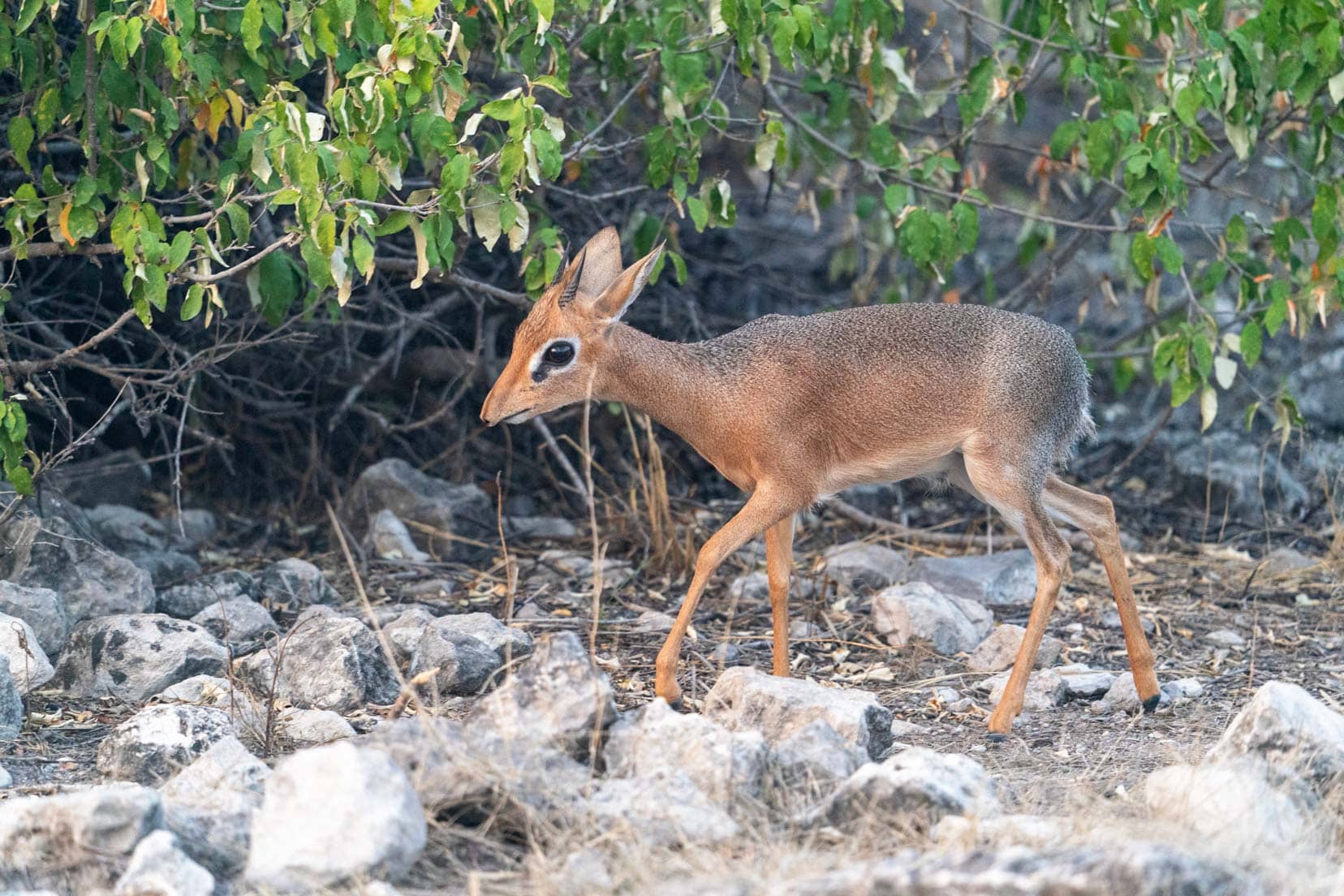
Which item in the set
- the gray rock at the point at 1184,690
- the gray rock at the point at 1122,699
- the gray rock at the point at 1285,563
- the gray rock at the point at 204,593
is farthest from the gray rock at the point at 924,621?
the gray rock at the point at 204,593

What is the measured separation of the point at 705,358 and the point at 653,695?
49.9 inches

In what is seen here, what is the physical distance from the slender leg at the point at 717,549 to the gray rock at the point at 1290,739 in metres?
1.88

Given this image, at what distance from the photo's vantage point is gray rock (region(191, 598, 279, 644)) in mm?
6020

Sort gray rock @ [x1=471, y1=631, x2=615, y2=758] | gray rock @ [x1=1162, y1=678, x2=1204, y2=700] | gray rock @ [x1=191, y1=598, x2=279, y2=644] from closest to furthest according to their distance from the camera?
gray rock @ [x1=471, y1=631, x2=615, y2=758] < gray rock @ [x1=1162, y1=678, x2=1204, y2=700] < gray rock @ [x1=191, y1=598, x2=279, y2=644]

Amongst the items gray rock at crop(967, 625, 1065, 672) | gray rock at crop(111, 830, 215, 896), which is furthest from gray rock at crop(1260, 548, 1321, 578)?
gray rock at crop(111, 830, 215, 896)

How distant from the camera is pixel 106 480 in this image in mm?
7918

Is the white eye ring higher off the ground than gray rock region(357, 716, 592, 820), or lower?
higher

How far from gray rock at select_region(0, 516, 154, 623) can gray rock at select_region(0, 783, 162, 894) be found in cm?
246

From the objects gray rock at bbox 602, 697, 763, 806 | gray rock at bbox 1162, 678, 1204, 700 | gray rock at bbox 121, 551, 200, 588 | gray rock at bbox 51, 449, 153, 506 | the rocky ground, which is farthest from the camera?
gray rock at bbox 51, 449, 153, 506

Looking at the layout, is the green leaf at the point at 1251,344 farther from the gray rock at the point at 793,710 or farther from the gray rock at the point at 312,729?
the gray rock at the point at 312,729

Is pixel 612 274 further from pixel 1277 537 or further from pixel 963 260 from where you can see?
pixel 963 260

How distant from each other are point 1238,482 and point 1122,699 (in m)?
3.13

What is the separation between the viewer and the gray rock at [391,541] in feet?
24.3

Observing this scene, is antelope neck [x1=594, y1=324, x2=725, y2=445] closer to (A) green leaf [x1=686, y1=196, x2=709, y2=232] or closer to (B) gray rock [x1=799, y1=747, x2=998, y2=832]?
(A) green leaf [x1=686, y1=196, x2=709, y2=232]
